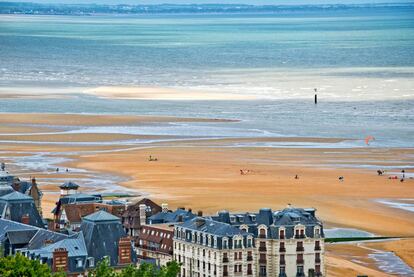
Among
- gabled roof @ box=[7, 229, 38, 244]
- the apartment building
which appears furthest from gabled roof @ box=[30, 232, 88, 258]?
the apartment building

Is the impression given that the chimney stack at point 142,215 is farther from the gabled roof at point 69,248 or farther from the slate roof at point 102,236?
the gabled roof at point 69,248

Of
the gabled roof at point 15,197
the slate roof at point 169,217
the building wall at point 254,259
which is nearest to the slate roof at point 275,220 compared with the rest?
the building wall at point 254,259

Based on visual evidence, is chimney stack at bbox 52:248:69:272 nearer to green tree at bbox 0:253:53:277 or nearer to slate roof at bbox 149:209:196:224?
green tree at bbox 0:253:53:277

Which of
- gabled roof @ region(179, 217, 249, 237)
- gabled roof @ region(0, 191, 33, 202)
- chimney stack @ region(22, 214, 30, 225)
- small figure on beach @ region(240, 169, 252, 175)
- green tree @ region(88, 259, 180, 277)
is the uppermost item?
small figure on beach @ region(240, 169, 252, 175)

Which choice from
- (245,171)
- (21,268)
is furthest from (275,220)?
(245,171)

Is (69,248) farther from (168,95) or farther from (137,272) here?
(168,95)

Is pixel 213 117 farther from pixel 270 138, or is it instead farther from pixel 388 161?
pixel 388 161
